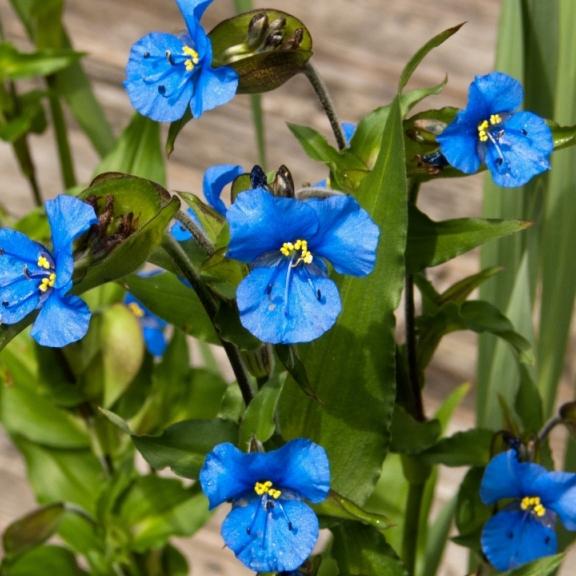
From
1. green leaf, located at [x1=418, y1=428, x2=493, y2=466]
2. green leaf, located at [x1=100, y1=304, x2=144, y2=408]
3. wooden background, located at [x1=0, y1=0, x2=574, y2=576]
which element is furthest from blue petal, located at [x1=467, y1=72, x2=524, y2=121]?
wooden background, located at [x1=0, y1=0, x2=574, y2=576]

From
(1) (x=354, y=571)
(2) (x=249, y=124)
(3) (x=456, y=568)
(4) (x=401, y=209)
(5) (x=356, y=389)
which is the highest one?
(4) (x=401, y=209)

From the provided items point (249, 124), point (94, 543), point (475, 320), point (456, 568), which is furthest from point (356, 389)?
point (249, 124)

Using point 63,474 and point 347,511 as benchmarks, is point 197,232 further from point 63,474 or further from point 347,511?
point 63,474

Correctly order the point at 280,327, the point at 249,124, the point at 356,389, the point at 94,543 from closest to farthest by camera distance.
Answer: the point at 280,327
the point at 356,389
the point at 94,543
the point at 249,124

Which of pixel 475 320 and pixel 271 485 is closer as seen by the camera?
pixel 271 485

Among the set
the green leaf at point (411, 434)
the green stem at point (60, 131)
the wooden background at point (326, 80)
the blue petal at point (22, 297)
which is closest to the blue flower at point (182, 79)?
the blue petal at point (22, 297)

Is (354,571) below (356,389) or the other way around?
below

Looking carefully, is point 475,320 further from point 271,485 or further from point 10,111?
point 10,111
